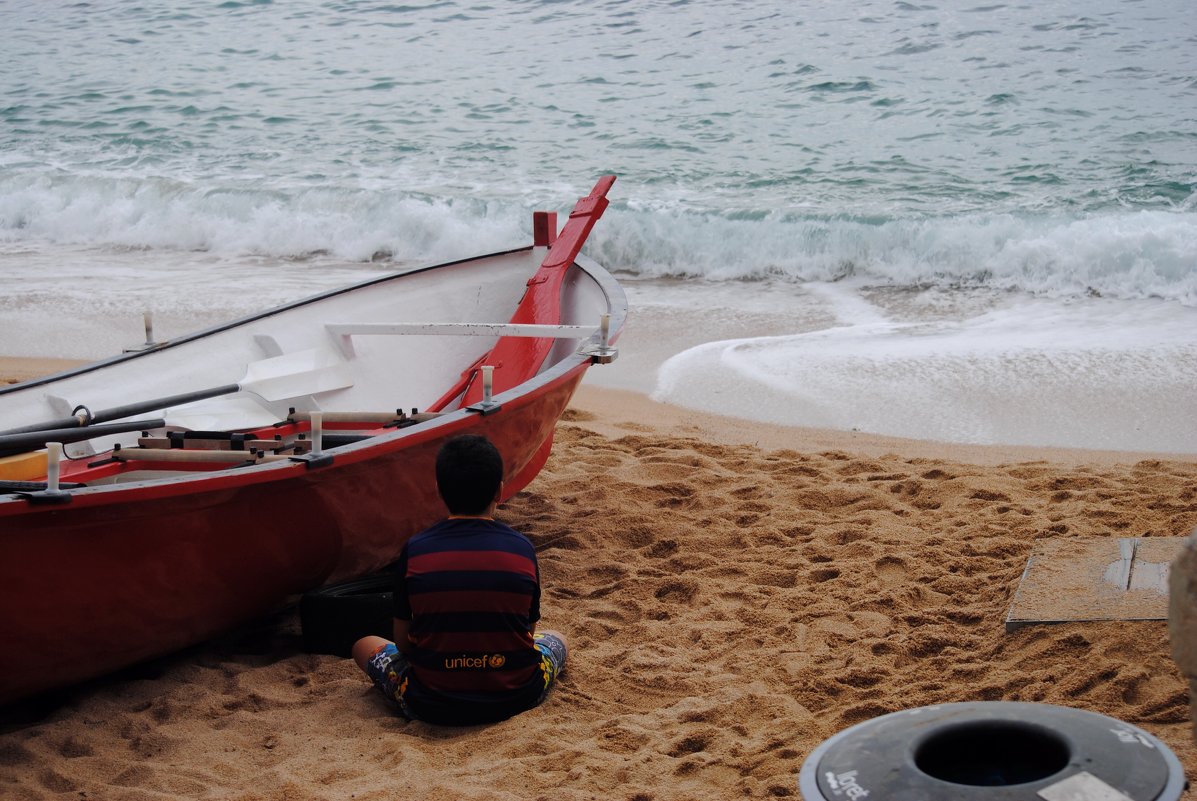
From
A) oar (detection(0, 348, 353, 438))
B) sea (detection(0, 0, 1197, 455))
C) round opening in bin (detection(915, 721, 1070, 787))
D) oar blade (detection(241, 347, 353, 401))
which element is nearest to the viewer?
round opening in bin (detection(915, 721, 1070, 787))

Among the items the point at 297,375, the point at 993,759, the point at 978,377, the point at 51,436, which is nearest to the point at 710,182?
the point at 978,377

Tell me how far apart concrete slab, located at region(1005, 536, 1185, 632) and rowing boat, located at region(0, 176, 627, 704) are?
173 centimetres

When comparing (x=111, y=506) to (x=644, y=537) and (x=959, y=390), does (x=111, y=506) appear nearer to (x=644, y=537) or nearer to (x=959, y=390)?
(x=644, y=537)

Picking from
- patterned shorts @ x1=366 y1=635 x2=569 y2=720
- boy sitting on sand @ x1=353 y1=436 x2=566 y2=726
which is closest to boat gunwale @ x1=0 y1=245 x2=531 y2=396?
patterned shorts @ x1=366 y1=635 x2=569 y2=720

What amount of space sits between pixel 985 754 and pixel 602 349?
8.14 feet

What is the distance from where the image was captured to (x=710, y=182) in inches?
509

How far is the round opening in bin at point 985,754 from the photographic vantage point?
2.36 metres

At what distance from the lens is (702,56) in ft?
57.3

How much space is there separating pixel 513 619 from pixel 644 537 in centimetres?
166

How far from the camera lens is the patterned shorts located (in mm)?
3451

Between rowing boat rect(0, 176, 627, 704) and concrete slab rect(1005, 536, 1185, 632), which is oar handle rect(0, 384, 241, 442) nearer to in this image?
rowing boat rect(0, 176, 627, 704)

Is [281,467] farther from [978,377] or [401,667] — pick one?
[978,377]

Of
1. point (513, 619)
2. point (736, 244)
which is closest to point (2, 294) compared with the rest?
point (736, 244)

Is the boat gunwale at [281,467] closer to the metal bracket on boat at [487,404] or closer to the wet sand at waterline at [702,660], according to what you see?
the metal bracket on boat at [487,404]
